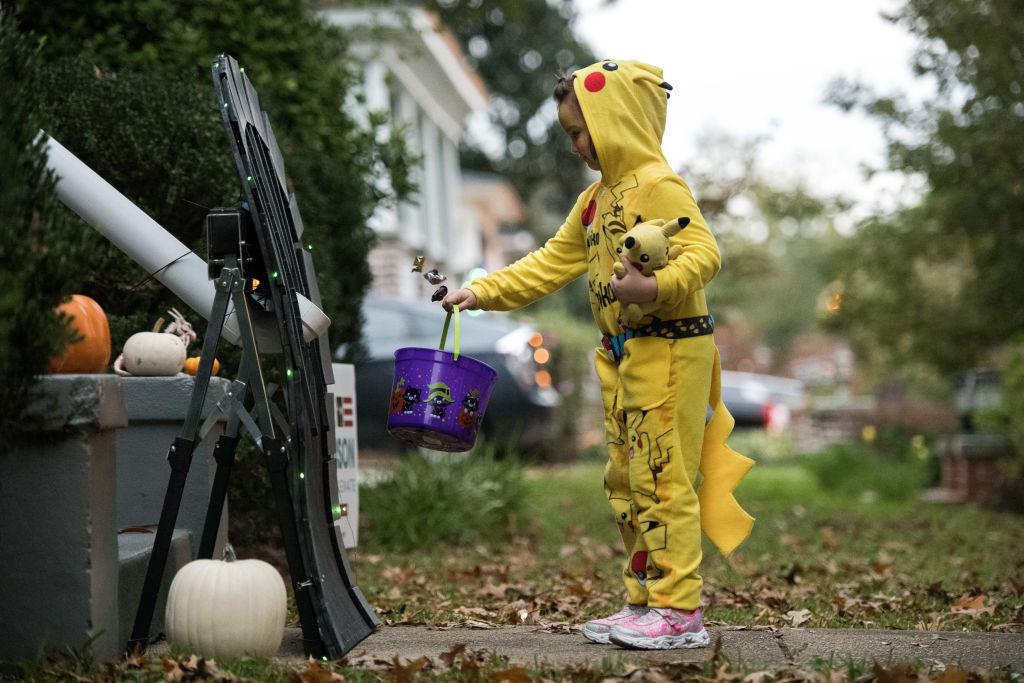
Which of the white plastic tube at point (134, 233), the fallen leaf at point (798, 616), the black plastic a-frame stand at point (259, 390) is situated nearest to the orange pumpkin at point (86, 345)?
the white plastic tube at point (134, 233)

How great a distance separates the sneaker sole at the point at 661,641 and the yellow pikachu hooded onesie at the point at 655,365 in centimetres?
10

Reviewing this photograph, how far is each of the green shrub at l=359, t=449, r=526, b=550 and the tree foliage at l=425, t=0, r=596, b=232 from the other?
17.5m

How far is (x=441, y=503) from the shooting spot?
7406mm

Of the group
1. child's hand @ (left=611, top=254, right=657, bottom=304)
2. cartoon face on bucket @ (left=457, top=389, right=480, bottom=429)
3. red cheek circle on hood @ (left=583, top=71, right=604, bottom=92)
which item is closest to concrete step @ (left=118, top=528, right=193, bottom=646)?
cartoon face on bucket @ (left=457, top=389, right=480, bottom=429)

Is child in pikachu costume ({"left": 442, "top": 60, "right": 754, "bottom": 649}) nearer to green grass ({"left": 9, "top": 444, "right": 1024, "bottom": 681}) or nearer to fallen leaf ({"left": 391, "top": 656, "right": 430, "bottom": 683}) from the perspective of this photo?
green grass ({"left": 9, "top": 444, "right": 1024, "bottom": 681})

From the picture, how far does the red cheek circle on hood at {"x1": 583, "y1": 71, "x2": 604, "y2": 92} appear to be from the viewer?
370 centimetres

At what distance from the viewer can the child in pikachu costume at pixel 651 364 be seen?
3.56m

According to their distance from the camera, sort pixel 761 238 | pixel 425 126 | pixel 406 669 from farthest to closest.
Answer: pixel 761 238, pixel 425 126, pixel 406 669

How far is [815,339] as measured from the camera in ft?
185

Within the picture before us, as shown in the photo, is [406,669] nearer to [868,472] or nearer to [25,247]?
[25,247]

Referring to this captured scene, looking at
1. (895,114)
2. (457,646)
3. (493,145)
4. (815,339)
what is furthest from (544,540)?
(815,339)

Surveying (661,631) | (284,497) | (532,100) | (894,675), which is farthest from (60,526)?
(532,100)

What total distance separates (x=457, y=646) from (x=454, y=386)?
2.67ft

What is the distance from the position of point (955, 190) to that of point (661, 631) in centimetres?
725
